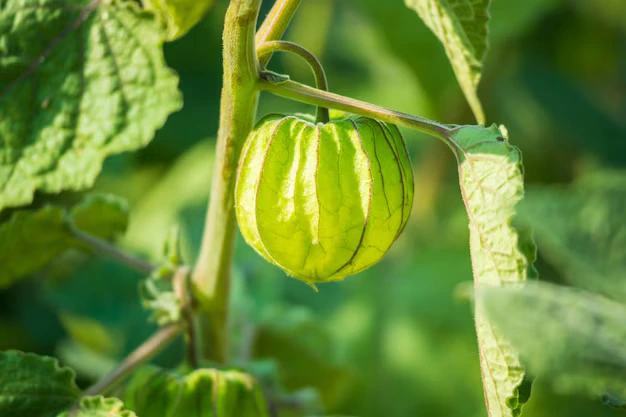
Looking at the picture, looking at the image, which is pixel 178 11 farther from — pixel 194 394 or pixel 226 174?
pixel 194 394

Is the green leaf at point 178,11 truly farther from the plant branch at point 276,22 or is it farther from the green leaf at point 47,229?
the green leaf at point 47,229

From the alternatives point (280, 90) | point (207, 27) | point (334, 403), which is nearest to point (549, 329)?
point (280, 90)

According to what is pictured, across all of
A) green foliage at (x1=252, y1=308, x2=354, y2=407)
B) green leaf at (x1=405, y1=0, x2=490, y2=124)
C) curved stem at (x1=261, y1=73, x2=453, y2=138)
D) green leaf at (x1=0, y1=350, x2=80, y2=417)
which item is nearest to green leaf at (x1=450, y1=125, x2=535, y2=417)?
curved stem at (x1=261, y1=73, x2=453, y2=138)

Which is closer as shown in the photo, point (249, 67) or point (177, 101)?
point (249, 67)

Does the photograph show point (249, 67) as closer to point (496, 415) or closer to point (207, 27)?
point (496, 415)

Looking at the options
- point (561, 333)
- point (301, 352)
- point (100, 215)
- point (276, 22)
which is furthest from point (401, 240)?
point (561, 333)
